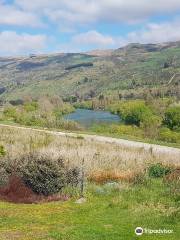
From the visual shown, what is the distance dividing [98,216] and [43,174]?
6199mm

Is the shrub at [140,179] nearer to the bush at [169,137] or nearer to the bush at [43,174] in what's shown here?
the bush at [43,174]

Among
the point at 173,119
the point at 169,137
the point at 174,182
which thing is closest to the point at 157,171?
the point at 174,182

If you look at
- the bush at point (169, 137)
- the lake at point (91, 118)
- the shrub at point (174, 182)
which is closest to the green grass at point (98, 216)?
the shrub at point (174, 182)

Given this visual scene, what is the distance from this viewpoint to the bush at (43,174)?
22031 millimetres

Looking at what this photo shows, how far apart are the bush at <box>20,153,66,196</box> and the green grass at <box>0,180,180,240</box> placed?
177 centimetres

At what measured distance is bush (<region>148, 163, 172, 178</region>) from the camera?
2494 centimetres

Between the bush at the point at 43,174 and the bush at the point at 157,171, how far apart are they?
4.72 m

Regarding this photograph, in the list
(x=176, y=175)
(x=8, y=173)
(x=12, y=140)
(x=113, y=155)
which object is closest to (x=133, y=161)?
(x=113, y=155)

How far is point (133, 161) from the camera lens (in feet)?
95.1

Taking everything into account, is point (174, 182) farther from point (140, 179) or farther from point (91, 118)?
point (91, 118)

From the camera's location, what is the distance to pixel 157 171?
2511 centimetres

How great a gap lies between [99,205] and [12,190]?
483 cm

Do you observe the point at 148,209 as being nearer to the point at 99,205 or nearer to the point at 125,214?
the point at 125,214

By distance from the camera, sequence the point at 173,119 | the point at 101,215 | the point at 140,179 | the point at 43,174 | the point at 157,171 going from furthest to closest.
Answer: the point at 173,119, the point at 157,171, the point at 140,179, the point at 43,174, the point at 101,215
